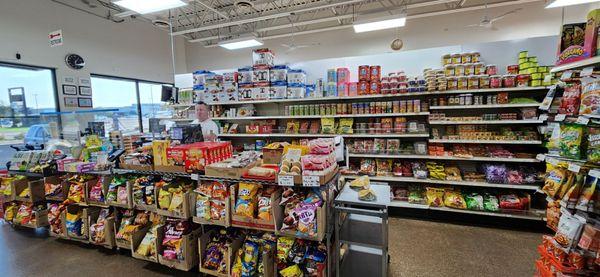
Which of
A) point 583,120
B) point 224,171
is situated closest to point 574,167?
point 583,120

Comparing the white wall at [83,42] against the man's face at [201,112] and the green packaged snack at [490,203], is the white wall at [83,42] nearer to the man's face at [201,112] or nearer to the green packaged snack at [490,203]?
the man's face at [201,112]

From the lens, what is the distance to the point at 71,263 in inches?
118

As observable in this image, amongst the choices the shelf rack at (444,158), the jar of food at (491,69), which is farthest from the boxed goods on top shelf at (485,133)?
the jar of food at (491,69)

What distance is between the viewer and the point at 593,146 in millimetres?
1821

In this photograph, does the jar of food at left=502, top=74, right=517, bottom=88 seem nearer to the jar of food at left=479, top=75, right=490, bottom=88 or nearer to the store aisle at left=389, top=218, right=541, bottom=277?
the jar of food at left=479, top=75, right=490, bottom=88

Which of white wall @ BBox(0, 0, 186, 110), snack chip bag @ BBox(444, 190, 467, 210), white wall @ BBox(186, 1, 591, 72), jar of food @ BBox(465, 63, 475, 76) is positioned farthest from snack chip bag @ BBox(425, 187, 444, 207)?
white wall @ BBox(0, 0, 186, 110)

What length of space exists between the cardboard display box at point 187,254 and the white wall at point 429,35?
660cm

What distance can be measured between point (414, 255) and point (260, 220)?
2.04 m

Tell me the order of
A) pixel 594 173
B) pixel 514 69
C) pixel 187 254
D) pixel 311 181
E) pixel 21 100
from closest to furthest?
pixel 594 173 < pixel 311 181 < pixel 187 254 < pixel 514 69 < pixel 21 100

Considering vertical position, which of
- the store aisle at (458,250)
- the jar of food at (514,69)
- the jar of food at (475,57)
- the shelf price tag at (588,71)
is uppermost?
the jar of food at (475,57)

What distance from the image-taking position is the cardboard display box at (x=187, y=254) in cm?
255

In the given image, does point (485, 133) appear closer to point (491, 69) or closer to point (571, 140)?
point (491, 69)

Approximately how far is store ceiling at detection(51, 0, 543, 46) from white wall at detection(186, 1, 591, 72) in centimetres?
26

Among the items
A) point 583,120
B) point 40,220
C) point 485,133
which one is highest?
point 583,120
